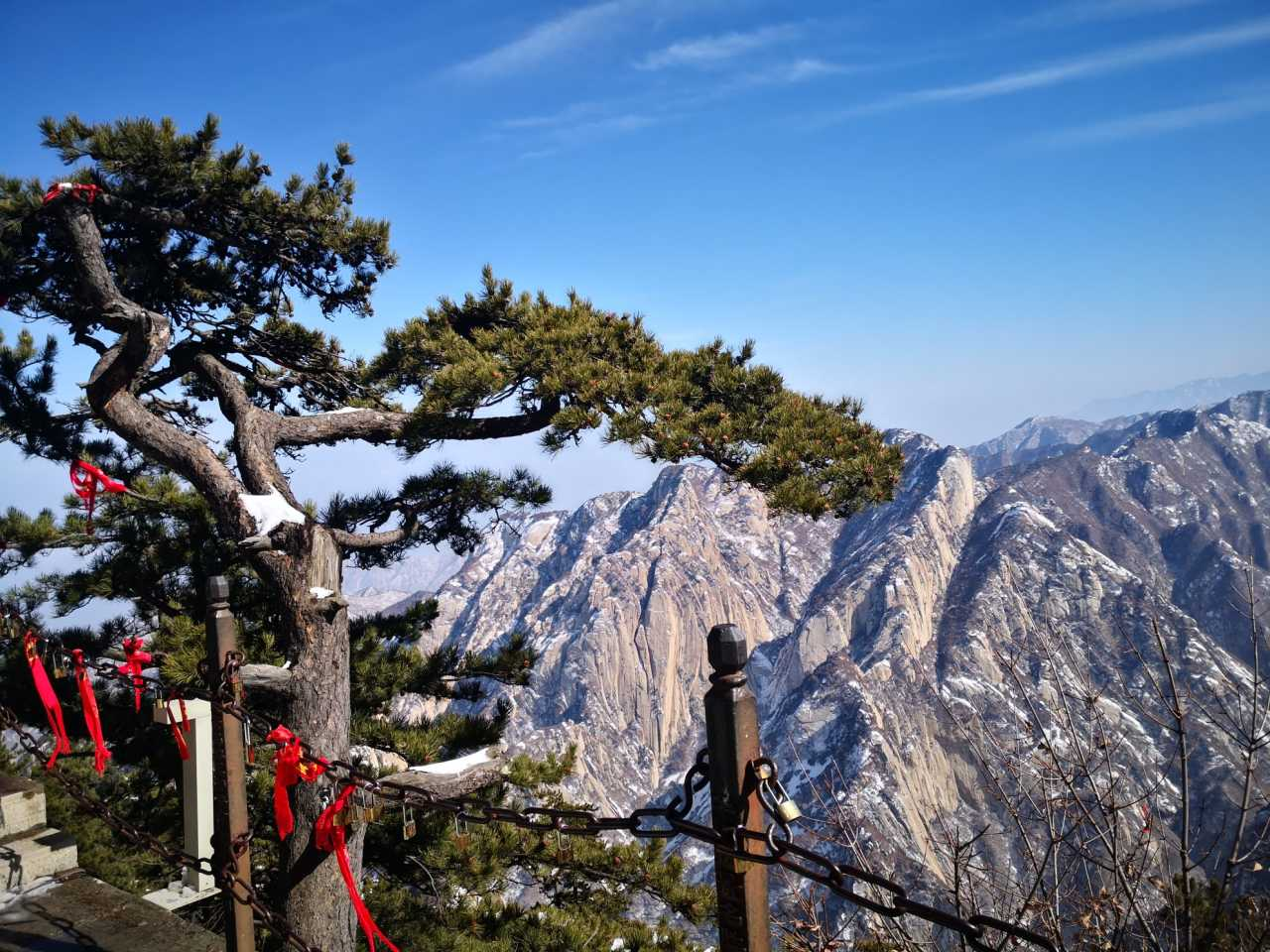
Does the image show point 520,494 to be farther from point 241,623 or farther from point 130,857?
point 130,857

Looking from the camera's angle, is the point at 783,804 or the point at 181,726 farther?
the point at 181,726

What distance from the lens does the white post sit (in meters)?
4.60

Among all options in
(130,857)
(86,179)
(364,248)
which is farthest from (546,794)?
(86,179)

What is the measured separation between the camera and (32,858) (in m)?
4.23

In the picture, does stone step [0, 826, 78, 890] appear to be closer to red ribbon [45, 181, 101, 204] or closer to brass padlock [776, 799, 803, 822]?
brass padlock [776, 799, 803, 822]

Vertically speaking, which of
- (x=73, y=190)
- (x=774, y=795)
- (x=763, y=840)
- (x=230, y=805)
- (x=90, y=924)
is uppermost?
(x=73, y=190)

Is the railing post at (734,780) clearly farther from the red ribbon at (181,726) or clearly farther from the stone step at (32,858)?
the stone step at (32,858)

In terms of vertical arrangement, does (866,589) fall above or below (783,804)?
below

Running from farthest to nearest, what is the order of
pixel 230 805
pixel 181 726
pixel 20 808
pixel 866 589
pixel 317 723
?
pixel 866 589, pixel 317 723, pixel 181 726, pixel 20 808, pixel 230 805

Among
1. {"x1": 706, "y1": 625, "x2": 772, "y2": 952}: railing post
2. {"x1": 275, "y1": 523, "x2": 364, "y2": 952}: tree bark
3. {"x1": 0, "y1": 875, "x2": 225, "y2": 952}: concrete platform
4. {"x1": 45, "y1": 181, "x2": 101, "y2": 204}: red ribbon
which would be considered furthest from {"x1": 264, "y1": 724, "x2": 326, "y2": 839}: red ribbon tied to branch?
{"x1": 45, "y1": 181, "x2": 101, "y2": 204}: red ribbon

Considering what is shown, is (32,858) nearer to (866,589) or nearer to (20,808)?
(20,808)

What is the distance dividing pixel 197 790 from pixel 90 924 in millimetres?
958

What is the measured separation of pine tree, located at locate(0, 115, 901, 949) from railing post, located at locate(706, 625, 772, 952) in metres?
3.28

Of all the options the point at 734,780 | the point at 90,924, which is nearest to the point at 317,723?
the point at 90,924
